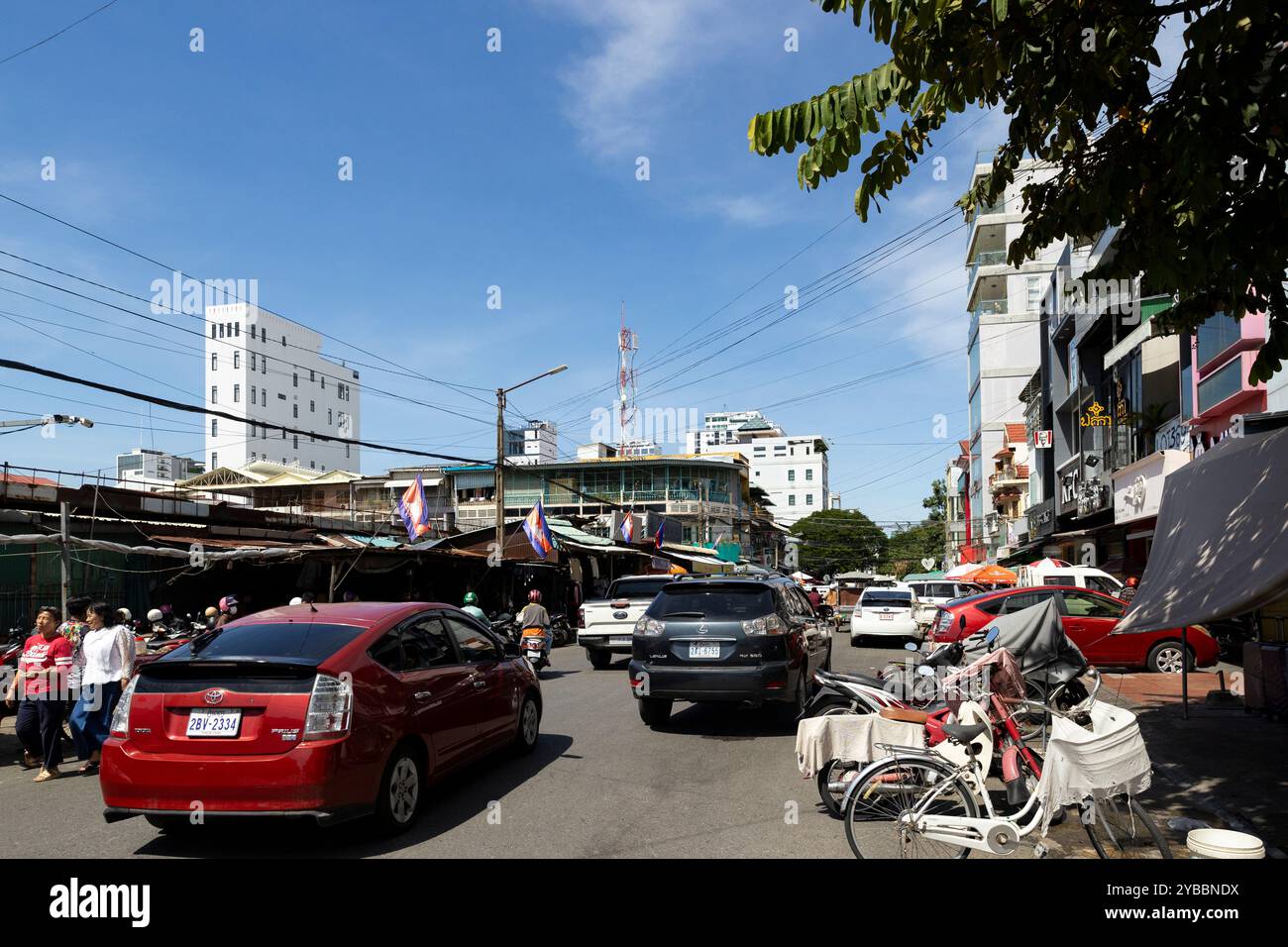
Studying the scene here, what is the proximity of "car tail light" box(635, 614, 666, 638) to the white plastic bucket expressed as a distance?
21.1 feet

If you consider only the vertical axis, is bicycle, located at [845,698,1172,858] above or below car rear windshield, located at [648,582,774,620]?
below

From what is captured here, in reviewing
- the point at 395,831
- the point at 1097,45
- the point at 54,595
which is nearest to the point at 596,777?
the point at 395,831

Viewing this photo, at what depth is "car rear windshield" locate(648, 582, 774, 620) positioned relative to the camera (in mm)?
10211

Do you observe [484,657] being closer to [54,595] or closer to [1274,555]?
[1274,555]

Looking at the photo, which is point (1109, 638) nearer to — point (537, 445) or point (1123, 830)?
point (1123, 830)

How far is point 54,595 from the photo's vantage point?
1709 centimetres

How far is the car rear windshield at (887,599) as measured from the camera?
24.4 m

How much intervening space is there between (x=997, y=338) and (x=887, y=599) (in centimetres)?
3667

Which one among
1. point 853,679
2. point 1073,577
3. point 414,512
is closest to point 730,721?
point 853,679

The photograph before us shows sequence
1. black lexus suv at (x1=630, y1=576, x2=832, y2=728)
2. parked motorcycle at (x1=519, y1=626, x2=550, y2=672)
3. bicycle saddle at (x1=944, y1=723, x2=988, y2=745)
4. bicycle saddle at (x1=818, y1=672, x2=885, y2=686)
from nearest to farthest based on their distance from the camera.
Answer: bicycle saddle at (x1=944, y1=723, x2=988, y2=745)
bicycle saddle at (x1=818, y1=672, x2=885, y2=686)
black lexus suv at (x1=630, y1=576, x2=832, y2=728)
parked motorcycle at (x1=519, y1=626, x2=550, y2=672)

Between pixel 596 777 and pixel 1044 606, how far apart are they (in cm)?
455

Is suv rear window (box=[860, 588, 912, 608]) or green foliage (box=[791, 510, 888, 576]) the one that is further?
→ green foliage (box=[791, 510, 888, 576])

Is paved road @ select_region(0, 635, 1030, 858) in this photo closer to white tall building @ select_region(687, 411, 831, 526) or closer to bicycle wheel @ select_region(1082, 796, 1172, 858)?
bicycle wheel @ select_region(1082, 796, 1172, 858)

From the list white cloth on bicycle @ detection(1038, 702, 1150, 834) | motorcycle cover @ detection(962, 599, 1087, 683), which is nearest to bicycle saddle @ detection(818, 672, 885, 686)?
motorcycle cover @ detection(962, 599, 1087, 683)
